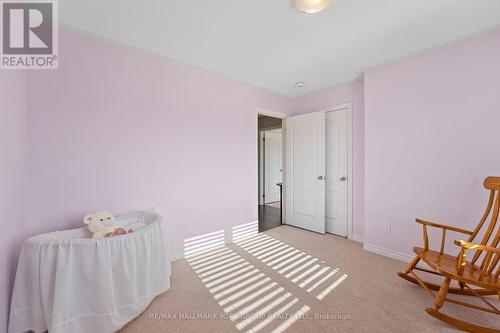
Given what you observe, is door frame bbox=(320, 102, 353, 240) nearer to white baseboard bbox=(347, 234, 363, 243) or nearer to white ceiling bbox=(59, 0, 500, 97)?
white baseboard bbox=(347, 234, 363, 243)

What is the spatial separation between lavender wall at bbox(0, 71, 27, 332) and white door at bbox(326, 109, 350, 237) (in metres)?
3.71

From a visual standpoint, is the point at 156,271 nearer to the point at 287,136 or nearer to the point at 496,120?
the point at 287,136

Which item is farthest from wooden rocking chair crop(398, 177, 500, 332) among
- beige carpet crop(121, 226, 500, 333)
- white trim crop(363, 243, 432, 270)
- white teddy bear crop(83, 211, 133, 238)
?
white teddy bear crop(83, 211, 133, 238)

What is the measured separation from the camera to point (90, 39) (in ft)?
6.50

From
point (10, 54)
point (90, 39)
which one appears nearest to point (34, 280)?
point (10, 54)

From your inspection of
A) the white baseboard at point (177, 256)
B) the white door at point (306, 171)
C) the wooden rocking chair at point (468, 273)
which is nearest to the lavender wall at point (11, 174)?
the white baseboard at point (177, 256)

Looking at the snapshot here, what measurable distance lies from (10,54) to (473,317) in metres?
4.16

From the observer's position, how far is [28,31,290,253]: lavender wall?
181 cm

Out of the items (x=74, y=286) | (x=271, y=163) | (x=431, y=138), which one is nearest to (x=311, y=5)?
(x=431, y=138)

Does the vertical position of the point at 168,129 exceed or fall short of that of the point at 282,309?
it exceeds it

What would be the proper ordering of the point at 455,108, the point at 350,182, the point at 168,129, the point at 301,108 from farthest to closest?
the point at 301,108, the point at 350,182, the point at 168,129, the point at 455,108

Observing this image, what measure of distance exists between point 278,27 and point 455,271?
2506 mm

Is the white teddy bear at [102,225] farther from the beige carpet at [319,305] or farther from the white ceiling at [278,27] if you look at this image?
the white ceiling at [278,27]

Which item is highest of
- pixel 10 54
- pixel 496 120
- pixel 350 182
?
pixel 10 54
